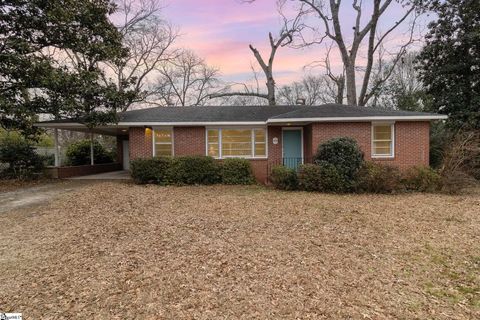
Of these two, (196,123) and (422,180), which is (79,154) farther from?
(422,180)

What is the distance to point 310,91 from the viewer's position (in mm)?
36406

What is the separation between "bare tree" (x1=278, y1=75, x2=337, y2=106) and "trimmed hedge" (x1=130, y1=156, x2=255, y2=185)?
2560cm

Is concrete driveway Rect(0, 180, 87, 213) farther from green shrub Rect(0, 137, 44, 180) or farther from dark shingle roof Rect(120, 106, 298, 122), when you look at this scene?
dark shingle roof Rect(120, 106, 298, 122)

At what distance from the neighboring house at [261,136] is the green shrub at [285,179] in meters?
2.38

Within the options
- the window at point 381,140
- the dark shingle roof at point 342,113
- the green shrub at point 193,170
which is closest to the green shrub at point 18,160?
the green shrub at point 193,170

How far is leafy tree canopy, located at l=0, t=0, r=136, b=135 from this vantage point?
33.6 feet

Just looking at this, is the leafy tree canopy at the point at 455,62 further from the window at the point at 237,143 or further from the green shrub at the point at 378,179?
the window at the point at 237,143

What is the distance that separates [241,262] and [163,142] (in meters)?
10.2

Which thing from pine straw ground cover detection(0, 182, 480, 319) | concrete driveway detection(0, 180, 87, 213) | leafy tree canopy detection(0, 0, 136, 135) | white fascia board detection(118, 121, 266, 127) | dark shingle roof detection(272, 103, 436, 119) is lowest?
pine straw ground cover detection(0, 182, 480, 319)

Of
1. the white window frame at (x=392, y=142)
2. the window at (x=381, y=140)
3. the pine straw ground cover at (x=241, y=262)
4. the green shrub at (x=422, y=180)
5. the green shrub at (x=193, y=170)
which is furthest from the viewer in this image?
the window at (x=381, y=140)

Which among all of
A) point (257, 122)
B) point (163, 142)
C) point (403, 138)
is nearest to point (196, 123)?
point (163, 142)

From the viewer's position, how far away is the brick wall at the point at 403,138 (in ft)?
39.2

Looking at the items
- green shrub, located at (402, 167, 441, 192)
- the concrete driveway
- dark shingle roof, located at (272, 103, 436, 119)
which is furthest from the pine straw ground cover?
dark shingle roof, located at (272, 103, 436, 119)

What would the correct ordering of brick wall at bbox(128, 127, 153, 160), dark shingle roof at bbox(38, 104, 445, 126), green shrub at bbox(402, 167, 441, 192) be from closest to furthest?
green shrub at bbox(402, 167, 441, 192) < dark shingle roof at bbox(38, 104, 445, 126) < brick wall at bbox(128, 127, 153, 160)
